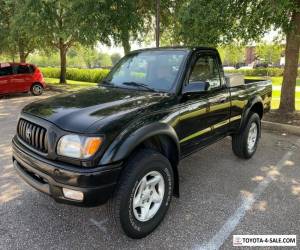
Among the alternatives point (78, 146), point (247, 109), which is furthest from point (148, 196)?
point (247, 109)

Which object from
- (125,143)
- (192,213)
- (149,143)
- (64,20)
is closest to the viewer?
(125,143)

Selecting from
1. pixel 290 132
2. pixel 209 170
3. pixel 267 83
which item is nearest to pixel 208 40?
pixel 267 83

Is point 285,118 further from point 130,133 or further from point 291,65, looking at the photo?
point 130,133

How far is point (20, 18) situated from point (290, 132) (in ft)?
40.1

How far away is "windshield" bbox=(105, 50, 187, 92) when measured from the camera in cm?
353

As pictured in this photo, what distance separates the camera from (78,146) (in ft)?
7.97

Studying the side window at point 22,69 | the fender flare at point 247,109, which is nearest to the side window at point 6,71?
the side window at point 22,69

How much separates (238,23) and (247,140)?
13.4ft

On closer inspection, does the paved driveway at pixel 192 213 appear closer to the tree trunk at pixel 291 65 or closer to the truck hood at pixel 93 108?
the truck hood at pixel 93 108

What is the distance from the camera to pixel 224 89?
4.26 metres

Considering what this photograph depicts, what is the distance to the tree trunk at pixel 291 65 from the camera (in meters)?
7.36

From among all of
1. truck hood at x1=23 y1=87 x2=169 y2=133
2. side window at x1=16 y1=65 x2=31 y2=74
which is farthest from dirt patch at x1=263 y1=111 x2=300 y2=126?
side window at x1=16 y1=65 x2=31 y2=74

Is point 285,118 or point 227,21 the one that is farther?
point 285,118

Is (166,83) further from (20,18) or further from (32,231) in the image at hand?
(20,18)
